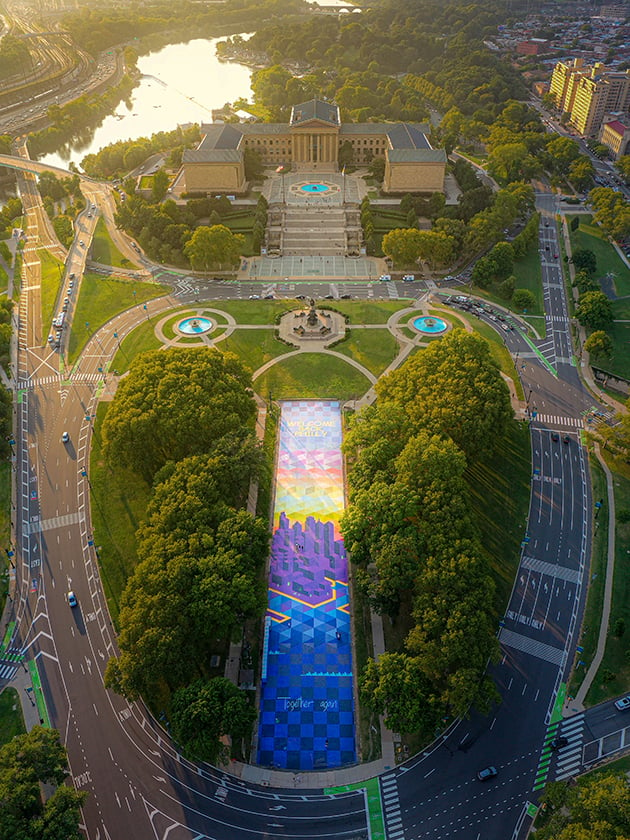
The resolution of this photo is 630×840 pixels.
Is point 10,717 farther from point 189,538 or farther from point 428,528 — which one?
point 428,528

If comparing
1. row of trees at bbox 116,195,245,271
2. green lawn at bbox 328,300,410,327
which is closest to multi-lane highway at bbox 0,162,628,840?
green lawn at bbox 328,300,410,327

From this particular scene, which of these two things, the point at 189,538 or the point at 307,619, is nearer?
the point at 189,538

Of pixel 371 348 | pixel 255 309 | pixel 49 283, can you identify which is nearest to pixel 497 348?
pixel 371 348

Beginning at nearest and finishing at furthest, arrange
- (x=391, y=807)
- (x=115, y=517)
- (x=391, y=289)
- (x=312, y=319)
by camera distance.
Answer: (x=391, y=807), (x=115, y=517), (x=312, y=319), (x=391, y=289)

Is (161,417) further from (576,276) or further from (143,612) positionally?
(576,276)

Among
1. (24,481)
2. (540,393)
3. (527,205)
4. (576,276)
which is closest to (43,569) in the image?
(24,481)

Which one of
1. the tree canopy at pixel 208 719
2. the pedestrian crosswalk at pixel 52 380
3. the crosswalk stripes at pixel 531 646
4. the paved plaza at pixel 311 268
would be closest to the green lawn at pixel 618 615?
the crosswalk stripes at pixel 531 646
